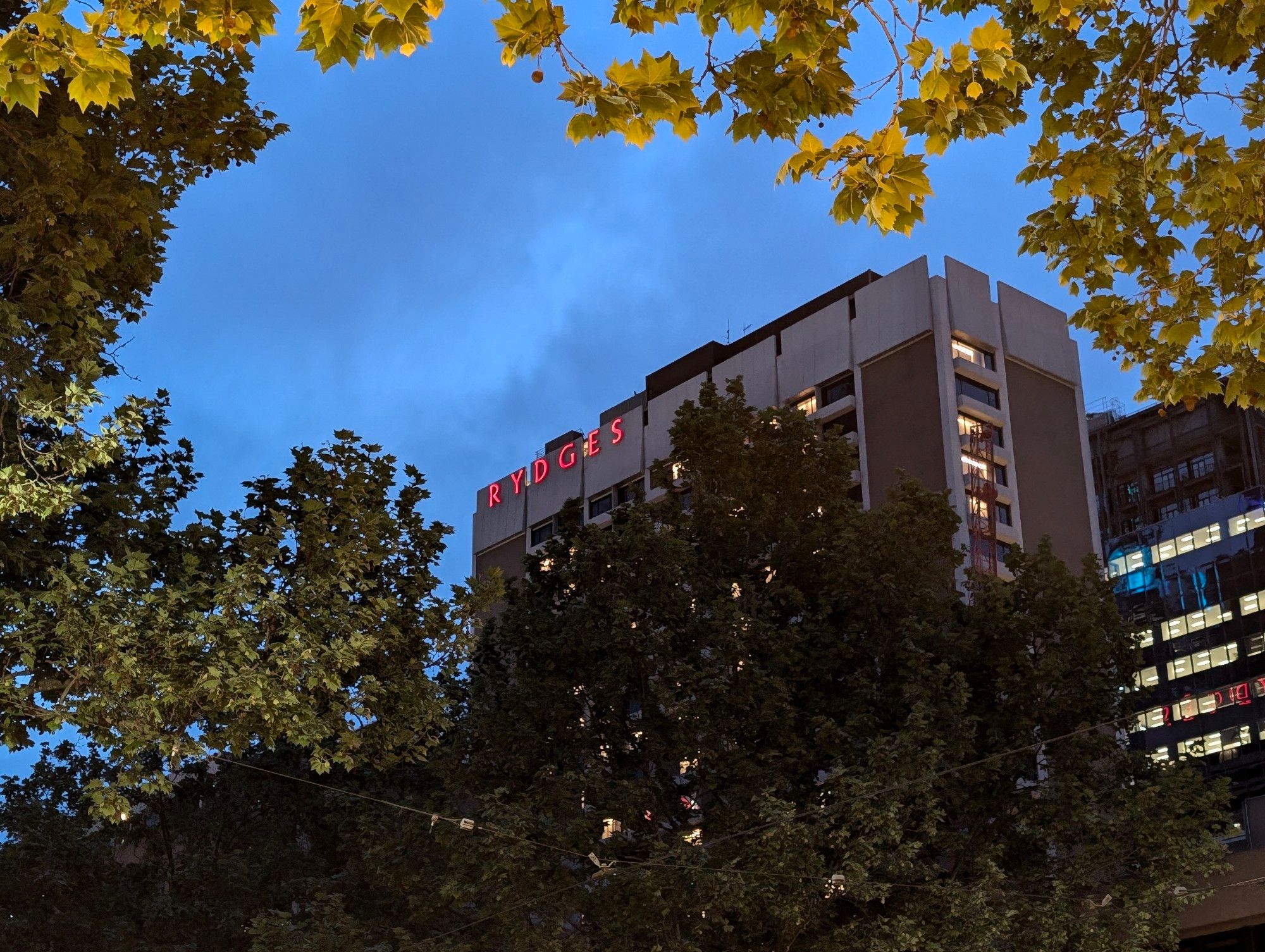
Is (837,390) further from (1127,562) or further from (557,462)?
(1127,562)

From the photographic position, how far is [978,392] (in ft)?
179

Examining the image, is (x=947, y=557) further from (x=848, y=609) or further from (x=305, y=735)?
(x=305, y=735)

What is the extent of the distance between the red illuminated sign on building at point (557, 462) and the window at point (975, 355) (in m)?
17.1

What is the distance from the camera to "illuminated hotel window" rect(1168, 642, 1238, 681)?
2972 inches

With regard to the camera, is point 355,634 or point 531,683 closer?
point 355,634

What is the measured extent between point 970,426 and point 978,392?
1.71m

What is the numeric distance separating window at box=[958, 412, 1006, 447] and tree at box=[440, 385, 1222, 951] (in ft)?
105

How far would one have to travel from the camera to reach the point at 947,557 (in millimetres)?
21766

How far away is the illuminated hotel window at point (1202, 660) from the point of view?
248ft

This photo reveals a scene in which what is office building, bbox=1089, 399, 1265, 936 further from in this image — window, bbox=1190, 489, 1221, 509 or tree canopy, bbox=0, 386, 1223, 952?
tree canopy, bbox=0, 386, 1223, 952

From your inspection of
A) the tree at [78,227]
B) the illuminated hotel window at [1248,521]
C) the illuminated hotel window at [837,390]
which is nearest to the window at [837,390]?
the illuminated hotel window at [837,390]

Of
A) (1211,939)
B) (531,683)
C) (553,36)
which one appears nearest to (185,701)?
(553,36)

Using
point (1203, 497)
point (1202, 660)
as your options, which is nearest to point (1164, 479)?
point (1203, 497)

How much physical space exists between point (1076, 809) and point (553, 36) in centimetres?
1500
